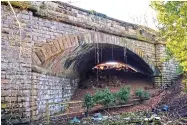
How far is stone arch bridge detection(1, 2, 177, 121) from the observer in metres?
6.57

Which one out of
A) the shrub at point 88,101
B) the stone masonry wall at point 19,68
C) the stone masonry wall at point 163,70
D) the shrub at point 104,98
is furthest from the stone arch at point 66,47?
the stone masonry wall at point 163,70

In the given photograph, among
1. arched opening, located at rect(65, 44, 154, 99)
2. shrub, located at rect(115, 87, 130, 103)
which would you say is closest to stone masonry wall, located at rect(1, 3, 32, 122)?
arched opening, located at rect(65, 44, 154, 99)

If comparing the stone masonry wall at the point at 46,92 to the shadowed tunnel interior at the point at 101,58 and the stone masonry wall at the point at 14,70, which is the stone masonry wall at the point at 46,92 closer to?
the stone masonry wall at the point at 14,70

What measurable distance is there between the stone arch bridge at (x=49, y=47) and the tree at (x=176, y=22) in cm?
255

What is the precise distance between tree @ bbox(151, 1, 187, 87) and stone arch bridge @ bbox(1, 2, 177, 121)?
2546 mm

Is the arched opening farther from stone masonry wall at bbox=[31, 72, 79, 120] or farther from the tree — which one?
the tree

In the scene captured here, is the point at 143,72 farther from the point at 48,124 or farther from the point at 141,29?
the point at 48,124

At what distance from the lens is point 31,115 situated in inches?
276

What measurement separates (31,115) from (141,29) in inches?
318

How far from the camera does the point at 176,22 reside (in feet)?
25.7

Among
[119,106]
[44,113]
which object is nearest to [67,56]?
[44,113]

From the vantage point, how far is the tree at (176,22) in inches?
292

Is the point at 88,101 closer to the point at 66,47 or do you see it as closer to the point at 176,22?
the point at 66,47

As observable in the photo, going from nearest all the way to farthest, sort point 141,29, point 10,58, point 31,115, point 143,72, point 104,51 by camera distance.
A: point 10,58 < point 31,115 < point 104,51 < point 141,29 < point 143,72
